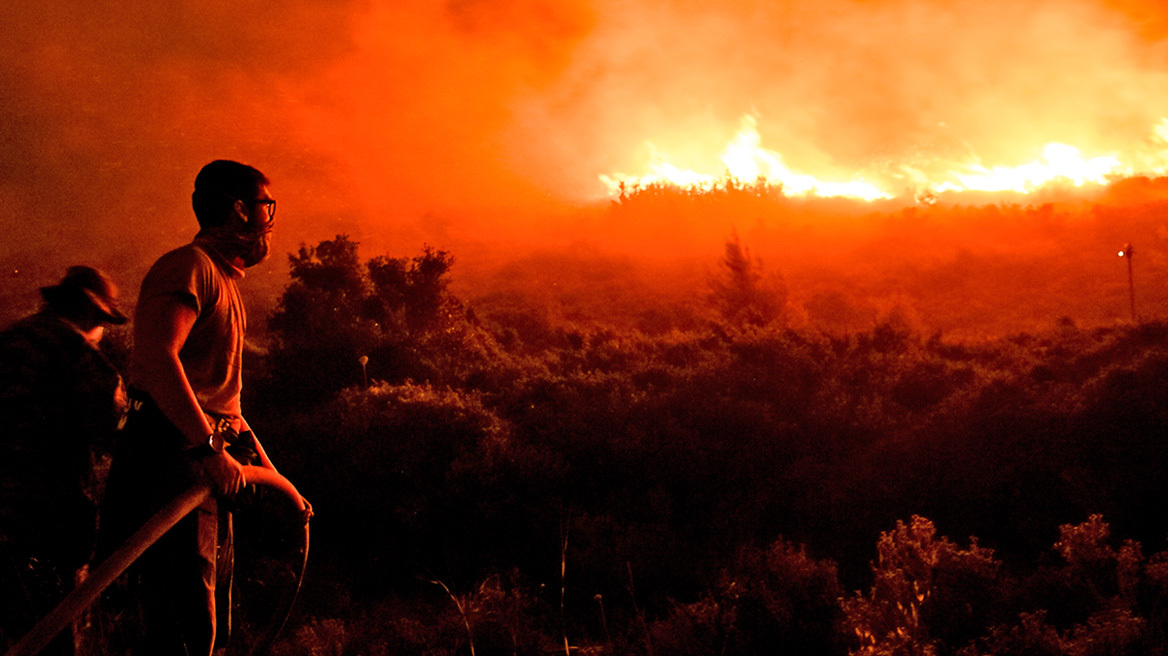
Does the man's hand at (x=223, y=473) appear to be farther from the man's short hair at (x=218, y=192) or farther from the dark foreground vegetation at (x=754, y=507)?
the dark foreground vegetation at (x=754, y=507)

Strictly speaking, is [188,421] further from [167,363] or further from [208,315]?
[208,315]

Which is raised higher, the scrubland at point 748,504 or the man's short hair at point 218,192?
the man's short hair at point 218,192

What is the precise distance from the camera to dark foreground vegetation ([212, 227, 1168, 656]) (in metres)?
5.02

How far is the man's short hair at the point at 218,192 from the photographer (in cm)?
282

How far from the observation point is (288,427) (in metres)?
11.2

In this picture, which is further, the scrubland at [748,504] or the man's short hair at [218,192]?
the scrubland at [748,504]

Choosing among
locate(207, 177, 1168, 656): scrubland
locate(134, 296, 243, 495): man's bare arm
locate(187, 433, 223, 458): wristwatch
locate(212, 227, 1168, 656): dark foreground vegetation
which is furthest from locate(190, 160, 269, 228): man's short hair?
locate(212, 227, 1168, 656): dark foreground vegetation

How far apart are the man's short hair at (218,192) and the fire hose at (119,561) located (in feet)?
3.19

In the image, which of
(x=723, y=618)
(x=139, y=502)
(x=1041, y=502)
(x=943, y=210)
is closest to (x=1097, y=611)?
(x=723, y=618)

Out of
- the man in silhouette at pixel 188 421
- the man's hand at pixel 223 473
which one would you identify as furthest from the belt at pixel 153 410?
the man's hand at pixel 223 473

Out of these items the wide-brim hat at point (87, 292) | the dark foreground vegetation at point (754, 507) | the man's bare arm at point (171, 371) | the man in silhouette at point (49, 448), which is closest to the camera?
the man's bare arm at point (171, 371)

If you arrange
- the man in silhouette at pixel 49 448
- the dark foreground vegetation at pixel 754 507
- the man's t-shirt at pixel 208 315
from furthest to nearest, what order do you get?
1. the dark foreground vegetation at pixel 754 507
2. the man in silhouette at pixel 49 448
3. the man's t-shirt at pixel 208 315

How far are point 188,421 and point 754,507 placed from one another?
705 centimetres

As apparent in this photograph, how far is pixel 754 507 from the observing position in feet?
27.6
